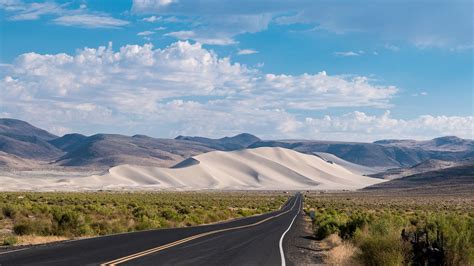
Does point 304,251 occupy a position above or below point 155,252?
below

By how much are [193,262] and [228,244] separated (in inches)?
238

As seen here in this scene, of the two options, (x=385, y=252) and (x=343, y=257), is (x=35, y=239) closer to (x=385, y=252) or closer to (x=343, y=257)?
(x=343, y=257)

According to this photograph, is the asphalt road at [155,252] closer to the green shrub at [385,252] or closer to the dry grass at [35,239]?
the dry grass at [35,239]

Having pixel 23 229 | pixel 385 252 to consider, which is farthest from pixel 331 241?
pixel 23 229

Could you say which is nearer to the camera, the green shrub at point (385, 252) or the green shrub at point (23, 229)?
the green shrub at point (385, 252)

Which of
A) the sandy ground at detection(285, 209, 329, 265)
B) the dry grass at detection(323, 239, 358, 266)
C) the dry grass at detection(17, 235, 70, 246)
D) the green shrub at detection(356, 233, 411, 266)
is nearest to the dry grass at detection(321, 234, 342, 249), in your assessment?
the sandy ground at detection(285, 209, 329, 265)

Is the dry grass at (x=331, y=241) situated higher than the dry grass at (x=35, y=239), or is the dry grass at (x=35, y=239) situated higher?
the dry grass at (x=35, y=239)

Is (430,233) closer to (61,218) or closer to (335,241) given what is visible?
(335,241)

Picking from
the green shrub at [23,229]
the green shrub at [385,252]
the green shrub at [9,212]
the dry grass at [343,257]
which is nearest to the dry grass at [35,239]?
the green shrub at [23,229]

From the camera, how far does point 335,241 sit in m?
24.7

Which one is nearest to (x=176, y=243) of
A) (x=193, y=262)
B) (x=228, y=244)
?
(x=228, y=244)

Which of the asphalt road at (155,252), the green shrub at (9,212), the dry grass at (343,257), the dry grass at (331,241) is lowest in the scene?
the dry grass at (331,241)

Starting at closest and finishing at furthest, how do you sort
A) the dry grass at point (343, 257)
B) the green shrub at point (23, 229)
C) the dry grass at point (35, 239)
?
the dry grass at point (343, 257)
the dry grass at point (35, 239)
the green shrub at point (23, 229)

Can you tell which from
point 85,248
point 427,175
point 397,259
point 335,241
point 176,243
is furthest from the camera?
point 427,175
